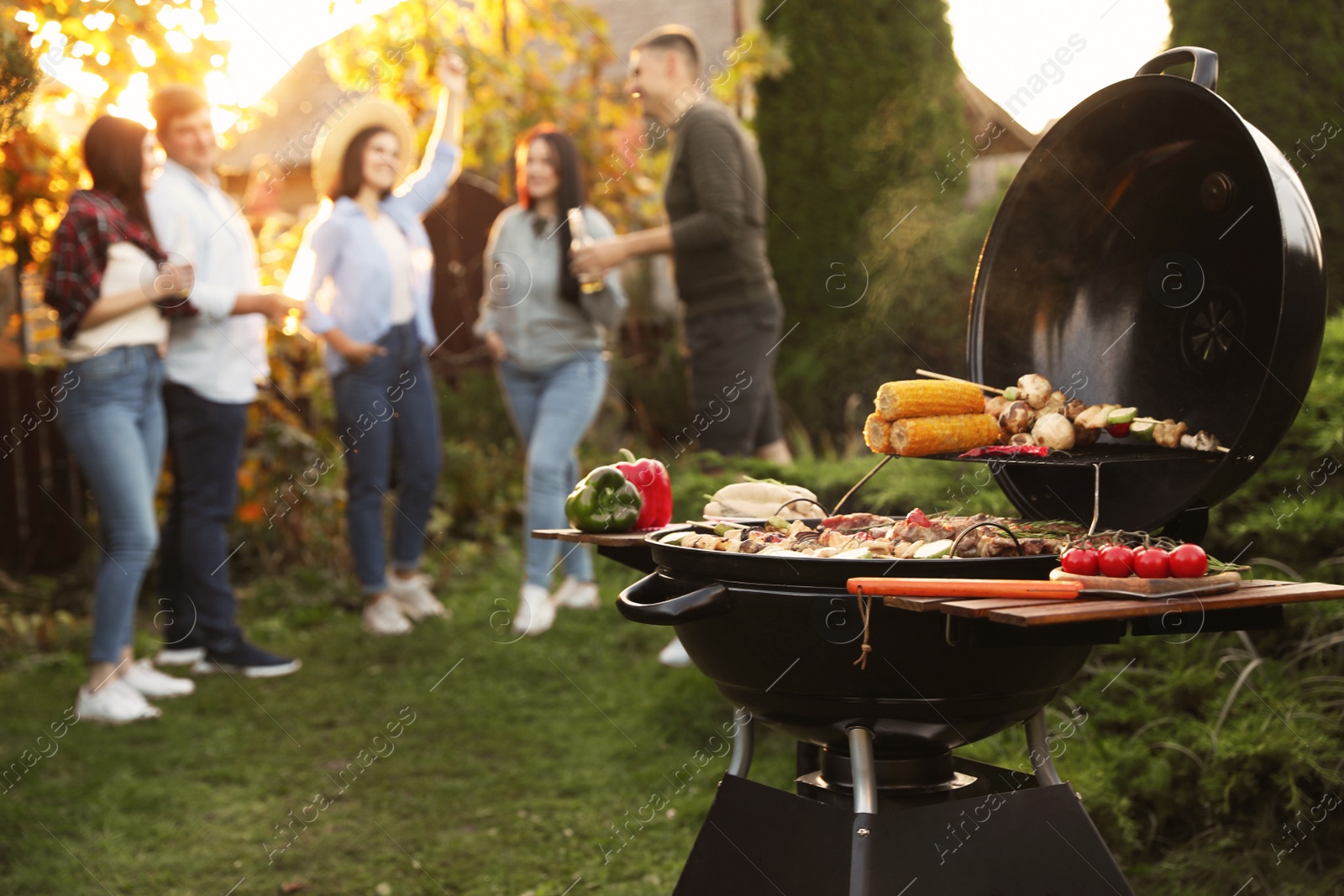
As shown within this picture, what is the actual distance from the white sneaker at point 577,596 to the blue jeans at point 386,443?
79cm

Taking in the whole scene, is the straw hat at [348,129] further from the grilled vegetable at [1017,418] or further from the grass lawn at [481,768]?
the grilled vegetable at [1017,418]

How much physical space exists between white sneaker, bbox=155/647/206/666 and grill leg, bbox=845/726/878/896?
415 cm

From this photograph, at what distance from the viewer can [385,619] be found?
226 inches

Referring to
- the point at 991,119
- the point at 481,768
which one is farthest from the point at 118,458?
the point at 991,119

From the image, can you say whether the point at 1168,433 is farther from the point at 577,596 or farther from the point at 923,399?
the point at 577,596

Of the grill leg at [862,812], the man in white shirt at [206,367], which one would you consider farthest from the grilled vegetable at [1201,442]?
the man in white shirt at [206,367]

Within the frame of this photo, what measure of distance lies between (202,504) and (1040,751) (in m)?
3.88

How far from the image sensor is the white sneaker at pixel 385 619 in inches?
225

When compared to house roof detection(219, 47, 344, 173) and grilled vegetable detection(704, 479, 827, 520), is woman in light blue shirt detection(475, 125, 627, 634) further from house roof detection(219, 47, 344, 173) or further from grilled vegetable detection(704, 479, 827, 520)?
house roof detection(219, 47, 344, 173)

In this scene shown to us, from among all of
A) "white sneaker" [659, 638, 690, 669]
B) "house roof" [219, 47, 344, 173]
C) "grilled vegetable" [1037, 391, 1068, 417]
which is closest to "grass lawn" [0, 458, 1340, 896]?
"white sneaker" [659, 638, 690, 669]

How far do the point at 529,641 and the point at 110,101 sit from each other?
3.08 m

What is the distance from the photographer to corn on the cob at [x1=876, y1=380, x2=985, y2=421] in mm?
2166

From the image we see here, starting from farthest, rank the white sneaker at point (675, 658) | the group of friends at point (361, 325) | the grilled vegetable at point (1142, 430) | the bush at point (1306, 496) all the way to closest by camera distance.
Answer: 1. the white sneaker at point (675, 658)
2. the group of friends at point (361, 325)
3. the bush at point (1306, 496)
4. the grilled vegetable at point (1142, 430)

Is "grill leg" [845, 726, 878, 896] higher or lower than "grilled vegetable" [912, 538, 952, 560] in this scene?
lower
